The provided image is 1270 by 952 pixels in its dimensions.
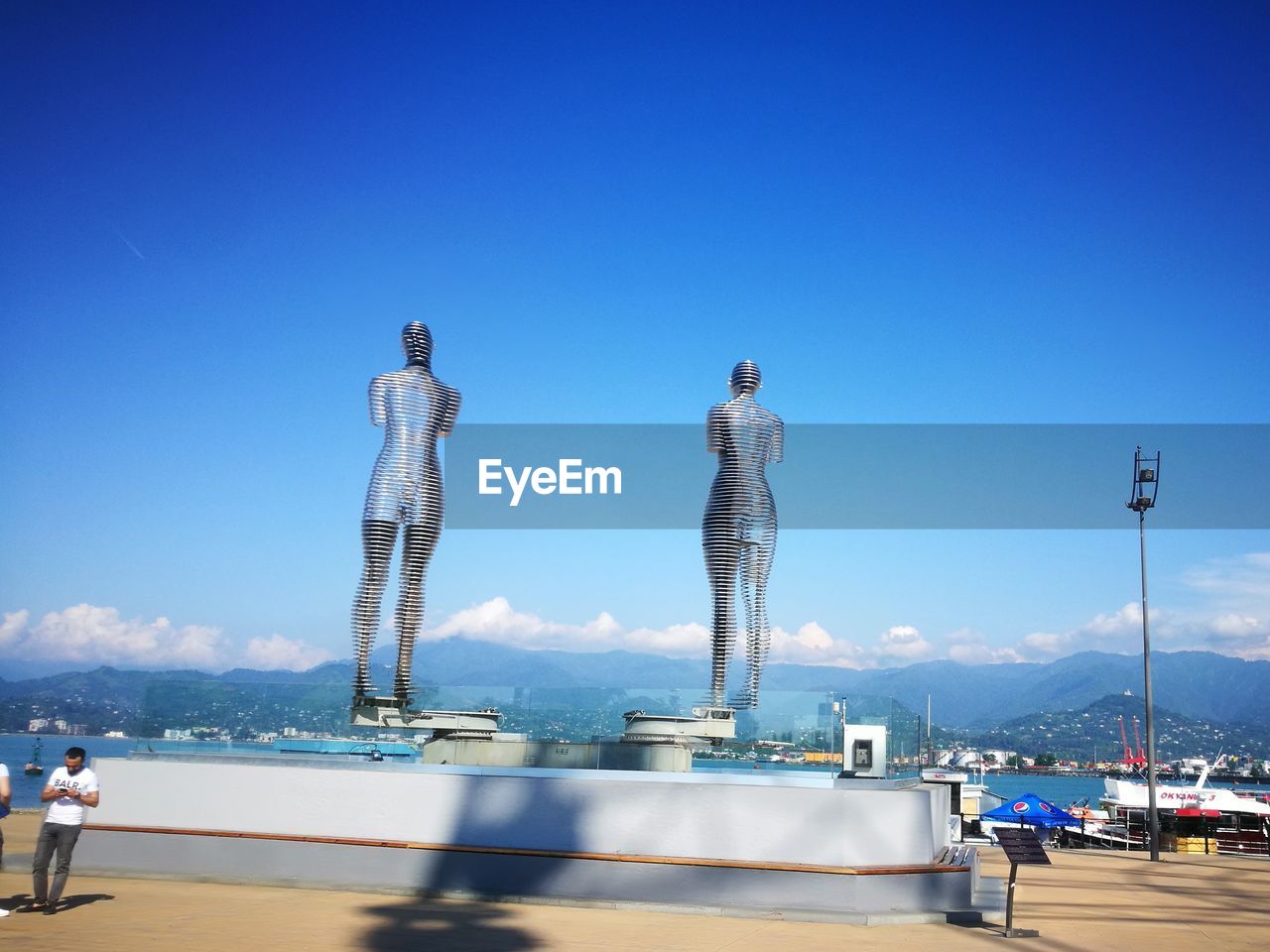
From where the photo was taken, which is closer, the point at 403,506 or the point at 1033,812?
the point at 403,506

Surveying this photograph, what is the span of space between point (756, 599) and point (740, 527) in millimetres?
1053

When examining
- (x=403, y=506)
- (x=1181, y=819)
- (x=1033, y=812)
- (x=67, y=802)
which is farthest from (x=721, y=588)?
(x=1181, y=819)

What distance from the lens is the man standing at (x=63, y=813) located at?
32.0ft

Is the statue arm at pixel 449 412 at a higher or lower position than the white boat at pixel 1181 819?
higher

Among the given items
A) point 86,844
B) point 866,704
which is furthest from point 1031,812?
point 86,844

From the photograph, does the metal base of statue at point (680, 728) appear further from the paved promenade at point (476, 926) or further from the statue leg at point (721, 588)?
the paved promenade at point (476, 926)

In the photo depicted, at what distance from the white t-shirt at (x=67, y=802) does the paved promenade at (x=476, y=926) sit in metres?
0.92

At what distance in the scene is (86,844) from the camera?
43.9 feet

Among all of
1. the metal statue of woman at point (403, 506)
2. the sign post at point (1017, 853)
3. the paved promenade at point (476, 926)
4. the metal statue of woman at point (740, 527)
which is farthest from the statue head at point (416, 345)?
the sign post at point (1017, 853)

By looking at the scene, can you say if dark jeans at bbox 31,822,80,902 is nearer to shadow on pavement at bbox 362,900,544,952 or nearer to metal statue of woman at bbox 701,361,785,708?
shadow on pavement at bbox 362,900,544,952

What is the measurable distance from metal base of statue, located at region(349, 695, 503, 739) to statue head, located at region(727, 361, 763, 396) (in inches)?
230

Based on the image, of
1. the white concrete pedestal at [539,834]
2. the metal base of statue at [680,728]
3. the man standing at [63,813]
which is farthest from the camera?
the metal base of statue at [680,728]

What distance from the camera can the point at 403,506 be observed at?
48.9ft

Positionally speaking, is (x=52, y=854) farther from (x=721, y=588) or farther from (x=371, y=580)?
(x=721, y=588)
